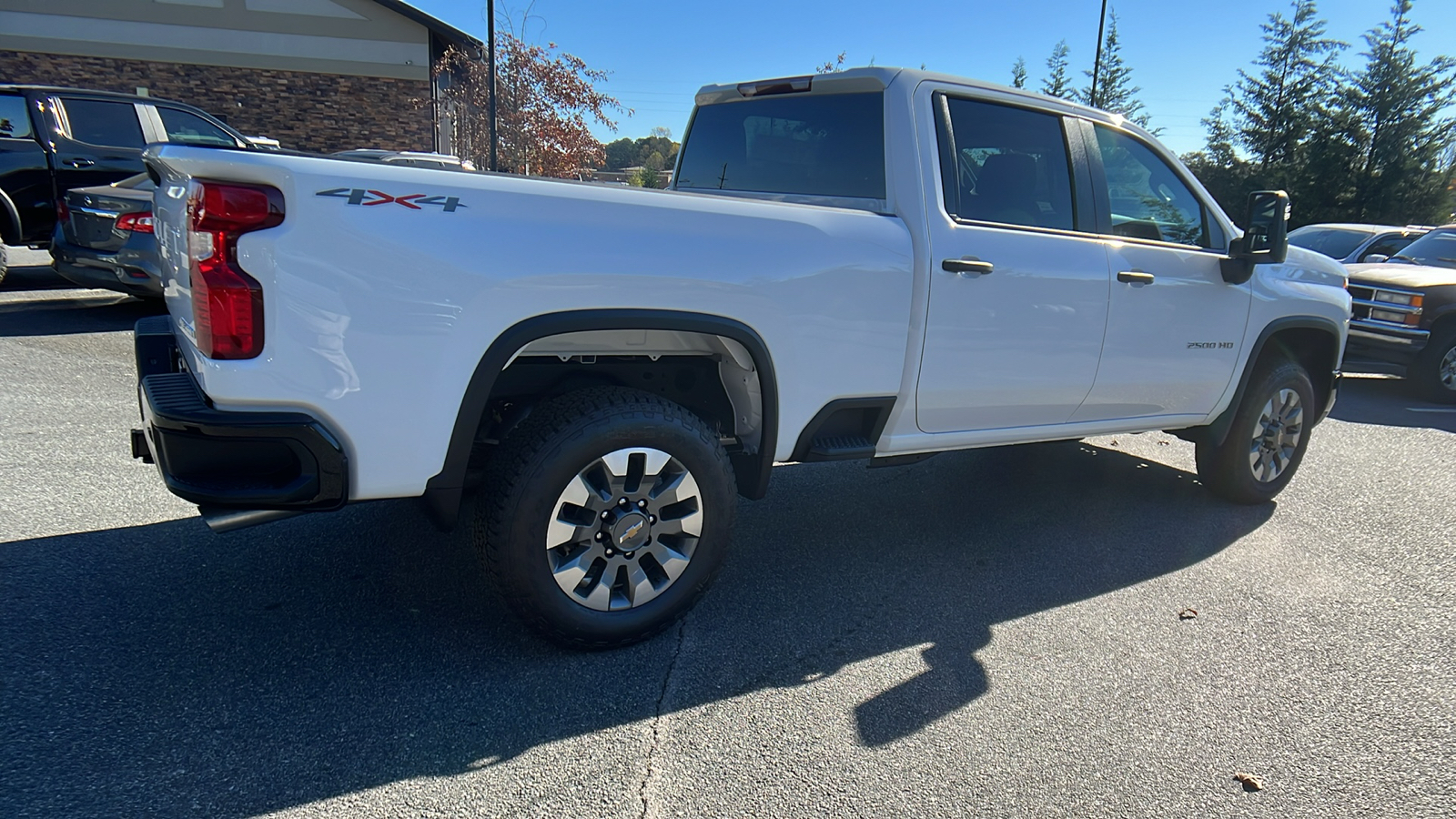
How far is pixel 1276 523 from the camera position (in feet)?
16.2

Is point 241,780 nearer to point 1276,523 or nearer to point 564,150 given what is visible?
point 1276,523

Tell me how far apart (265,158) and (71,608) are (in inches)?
73.6

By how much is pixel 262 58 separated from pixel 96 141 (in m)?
14.4

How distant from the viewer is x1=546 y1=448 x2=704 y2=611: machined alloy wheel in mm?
2965

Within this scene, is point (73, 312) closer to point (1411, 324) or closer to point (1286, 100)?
point (1411, 324)

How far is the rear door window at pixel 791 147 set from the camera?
3.75 meters

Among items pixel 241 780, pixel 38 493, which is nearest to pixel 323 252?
pixel 241 780

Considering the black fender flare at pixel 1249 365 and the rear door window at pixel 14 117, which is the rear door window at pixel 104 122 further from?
the black fender flare at pixel 1249 365

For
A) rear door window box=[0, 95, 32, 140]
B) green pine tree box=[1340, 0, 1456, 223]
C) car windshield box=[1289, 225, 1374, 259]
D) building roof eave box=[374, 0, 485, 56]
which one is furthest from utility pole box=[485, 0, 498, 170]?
green pine tree box=[1340, 0, 1456, 223]

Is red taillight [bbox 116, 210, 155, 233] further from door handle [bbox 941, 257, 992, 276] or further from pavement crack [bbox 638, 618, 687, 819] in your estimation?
door handle [bbox 941, 257, 992, 276]

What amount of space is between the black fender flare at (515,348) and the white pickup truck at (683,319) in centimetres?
1

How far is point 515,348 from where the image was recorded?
2717mm

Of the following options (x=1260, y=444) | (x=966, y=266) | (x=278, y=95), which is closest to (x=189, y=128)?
(x=966, y=266)

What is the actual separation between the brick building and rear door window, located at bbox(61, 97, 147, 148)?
13.7m
